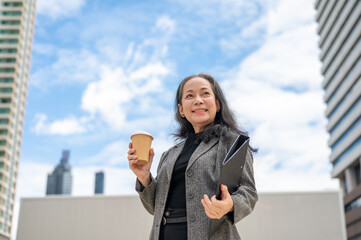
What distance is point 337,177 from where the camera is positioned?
4991 centimetres

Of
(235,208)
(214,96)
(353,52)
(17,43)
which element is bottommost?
(235,208)

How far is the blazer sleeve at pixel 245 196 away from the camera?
1.56 metres

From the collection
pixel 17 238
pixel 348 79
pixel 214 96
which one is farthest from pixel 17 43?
pixel 214 96

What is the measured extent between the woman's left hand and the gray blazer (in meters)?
0.07

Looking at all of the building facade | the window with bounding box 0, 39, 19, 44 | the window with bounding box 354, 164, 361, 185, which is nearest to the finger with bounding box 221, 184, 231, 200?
the building facade

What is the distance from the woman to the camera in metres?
1.63

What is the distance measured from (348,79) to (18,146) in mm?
43289

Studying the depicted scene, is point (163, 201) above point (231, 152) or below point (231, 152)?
below

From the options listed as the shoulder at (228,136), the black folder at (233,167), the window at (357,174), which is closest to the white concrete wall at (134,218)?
the shoulder at (228,136)

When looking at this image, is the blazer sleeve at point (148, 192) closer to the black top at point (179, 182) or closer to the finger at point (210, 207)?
the black top at point (179, 182)

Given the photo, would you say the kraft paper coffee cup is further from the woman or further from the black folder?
the black folder

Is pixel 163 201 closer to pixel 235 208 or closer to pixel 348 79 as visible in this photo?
pixel 235 208

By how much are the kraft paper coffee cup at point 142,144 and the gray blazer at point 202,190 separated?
124mm

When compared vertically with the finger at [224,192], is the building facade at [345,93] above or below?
above
